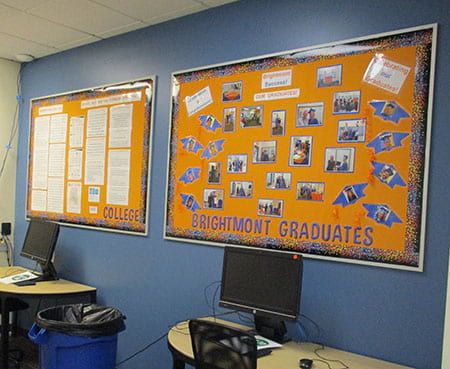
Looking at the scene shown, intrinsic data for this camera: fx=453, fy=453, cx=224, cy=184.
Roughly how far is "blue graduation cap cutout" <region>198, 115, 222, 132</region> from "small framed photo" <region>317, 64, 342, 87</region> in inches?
28.8

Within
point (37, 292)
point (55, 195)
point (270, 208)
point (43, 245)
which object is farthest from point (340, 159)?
point (55, 195)

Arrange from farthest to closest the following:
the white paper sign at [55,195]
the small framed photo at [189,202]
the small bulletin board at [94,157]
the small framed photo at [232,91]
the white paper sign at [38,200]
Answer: the white paper sign at [38,200] → the white paper sign at [55,195] → the small bulletin board at [94,157] → the small framed photo at [189,202] → the small framed photo at [232,91]

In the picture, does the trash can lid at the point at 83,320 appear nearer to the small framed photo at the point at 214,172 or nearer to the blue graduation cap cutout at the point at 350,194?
the small framed photo at the point at 214,172

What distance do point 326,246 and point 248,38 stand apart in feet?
4.49

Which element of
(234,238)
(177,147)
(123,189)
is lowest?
(234,238)

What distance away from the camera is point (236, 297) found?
8.28 feet

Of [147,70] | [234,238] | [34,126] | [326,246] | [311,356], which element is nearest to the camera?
[311,356]

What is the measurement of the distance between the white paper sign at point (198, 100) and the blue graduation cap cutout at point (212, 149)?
0.86ft

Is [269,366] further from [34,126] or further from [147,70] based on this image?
[34,126]

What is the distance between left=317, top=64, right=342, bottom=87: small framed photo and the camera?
8.00 ft

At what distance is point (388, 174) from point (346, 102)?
1.48ft

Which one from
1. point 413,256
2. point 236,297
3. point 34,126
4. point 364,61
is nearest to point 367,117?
point 364,61

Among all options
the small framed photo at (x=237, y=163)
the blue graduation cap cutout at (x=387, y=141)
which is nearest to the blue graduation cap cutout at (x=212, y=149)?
the small framed photo at (x=237, y=163)

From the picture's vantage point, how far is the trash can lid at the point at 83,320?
8.94 ft
